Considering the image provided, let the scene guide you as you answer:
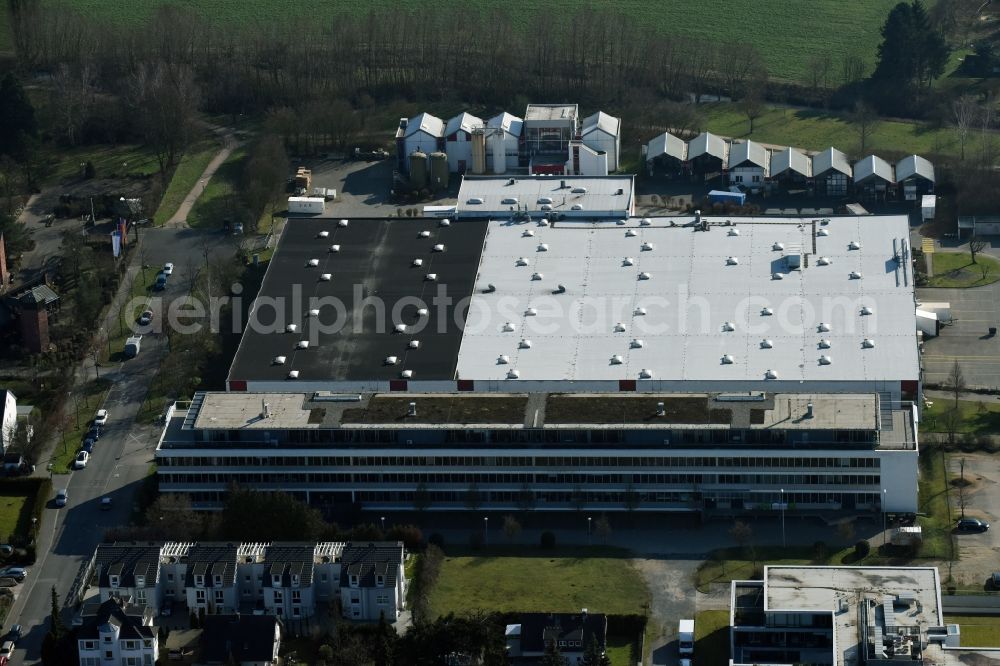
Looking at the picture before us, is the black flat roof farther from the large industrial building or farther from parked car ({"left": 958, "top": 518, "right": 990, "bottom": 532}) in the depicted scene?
parked car ({"left": 958, "top": 518, "right": 990, "bottom": 532})

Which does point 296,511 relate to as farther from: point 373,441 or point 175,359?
point 175,359

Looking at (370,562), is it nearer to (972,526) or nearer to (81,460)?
(81,460)

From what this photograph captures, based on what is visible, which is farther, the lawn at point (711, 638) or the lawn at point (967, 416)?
the lawn at point (967, 416)

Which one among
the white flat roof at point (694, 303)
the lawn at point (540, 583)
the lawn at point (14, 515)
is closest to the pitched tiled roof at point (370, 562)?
the lawn at point (540, 583)

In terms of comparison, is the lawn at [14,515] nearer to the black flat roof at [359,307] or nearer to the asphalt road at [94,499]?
the asphalt road at [94,499]

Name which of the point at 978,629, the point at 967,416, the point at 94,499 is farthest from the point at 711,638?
the point at 94,499

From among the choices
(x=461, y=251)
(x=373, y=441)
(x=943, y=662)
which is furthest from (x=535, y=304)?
(x=943, y=662)

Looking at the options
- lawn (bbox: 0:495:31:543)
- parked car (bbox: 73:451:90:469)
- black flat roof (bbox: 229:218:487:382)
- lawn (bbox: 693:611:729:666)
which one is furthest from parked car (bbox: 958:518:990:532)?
lawn (bbox: 0:495:31:543)
